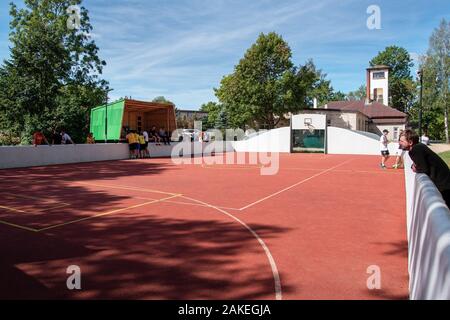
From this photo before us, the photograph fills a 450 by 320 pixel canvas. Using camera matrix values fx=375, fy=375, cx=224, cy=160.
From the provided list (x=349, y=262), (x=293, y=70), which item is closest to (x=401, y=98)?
(x=293, y=70)

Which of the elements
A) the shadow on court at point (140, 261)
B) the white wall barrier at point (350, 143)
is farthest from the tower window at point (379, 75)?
the shadow on court at point (140, 261)

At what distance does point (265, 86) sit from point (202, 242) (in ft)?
144

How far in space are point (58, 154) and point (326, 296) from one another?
20578 mm

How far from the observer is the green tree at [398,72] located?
268 feet

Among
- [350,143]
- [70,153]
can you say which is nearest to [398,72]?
[350,143]

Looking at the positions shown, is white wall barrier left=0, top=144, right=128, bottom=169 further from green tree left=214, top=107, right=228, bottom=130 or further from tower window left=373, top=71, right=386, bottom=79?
tower window left=373, top=71, right=386, bottom=79

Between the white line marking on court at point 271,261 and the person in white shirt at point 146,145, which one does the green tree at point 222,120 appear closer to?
the person in white shirt at point 146,145

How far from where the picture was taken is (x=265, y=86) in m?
48.8

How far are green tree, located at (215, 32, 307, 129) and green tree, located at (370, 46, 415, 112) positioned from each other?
136 ft

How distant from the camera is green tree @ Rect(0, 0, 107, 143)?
32.1 meters

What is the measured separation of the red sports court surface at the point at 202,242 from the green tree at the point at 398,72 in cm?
7799

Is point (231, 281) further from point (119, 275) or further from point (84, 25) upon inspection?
point (84, 25)

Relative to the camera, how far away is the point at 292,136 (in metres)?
38.7
